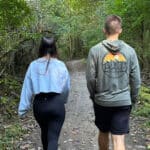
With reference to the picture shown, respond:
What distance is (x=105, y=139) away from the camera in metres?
6.48

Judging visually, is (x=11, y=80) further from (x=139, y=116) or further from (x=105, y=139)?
(x=105, y=139)

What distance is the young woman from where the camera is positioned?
19.9ft

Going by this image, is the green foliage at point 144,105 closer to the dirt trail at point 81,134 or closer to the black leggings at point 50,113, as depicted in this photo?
the dirt trail at point 81,134

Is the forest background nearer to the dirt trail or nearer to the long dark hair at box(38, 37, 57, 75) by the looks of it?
the dirt trail

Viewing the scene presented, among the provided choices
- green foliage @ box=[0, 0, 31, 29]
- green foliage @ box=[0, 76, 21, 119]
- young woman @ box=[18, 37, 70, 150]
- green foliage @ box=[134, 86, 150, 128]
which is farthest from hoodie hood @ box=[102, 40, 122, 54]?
green foliage @ box=[0, 0, 31, 29]

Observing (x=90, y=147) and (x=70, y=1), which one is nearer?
(x=90, y=147)

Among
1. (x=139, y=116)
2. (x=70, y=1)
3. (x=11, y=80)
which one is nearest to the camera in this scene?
(x=139, y=116)

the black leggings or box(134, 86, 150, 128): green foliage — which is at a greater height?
the black leggings

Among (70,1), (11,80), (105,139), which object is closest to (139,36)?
(11,80)

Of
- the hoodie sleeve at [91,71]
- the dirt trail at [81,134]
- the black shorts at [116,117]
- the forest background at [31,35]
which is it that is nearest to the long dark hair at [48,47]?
the hoodie sleeve at [91,71]

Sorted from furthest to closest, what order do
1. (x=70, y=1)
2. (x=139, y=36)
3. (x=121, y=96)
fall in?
(x=70, y=1) → (x=139, y=36) → (x=121, y=96)

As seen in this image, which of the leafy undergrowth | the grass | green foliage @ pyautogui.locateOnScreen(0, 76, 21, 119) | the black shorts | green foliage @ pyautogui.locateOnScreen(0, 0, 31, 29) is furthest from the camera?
green foliage @ pyautogui.locateOnScreen(0, 0, 31, 29)

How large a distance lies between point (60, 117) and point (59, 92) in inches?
15.0

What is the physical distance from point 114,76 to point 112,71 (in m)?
0.07
